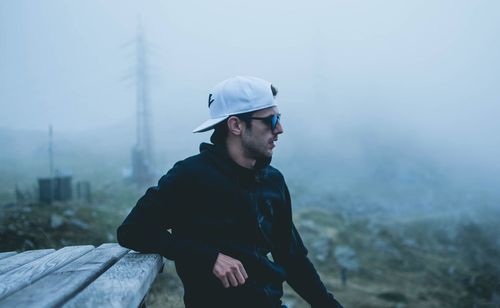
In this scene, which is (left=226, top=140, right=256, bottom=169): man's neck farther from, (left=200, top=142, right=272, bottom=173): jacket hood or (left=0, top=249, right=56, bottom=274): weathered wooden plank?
(left=0, top=249, right=56, bottom=274): weathered wooden plank

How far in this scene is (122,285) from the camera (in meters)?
1.51

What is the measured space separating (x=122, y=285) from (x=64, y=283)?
26cm

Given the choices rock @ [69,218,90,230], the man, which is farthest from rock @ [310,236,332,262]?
the man

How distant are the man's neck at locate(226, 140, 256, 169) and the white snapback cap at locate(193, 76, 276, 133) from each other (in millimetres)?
208

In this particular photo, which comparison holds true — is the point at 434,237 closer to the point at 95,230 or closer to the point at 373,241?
the point at 373,241

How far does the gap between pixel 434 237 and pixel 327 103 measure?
114ft

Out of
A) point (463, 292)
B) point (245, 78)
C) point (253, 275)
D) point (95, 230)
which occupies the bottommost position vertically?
point (463, 292)

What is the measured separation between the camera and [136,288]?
1.48 meters

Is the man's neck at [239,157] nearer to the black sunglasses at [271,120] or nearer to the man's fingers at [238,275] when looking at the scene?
the black sunglasses at [271,120]

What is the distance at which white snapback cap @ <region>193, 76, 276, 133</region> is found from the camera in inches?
96.7

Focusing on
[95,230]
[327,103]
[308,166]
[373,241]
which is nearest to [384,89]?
[327,103]

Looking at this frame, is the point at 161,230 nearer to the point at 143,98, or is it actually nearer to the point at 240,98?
the point at 240,98

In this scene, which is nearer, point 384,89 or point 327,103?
point 327,103

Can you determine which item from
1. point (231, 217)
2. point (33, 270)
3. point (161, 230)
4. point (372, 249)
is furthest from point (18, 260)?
point (372, 249)
